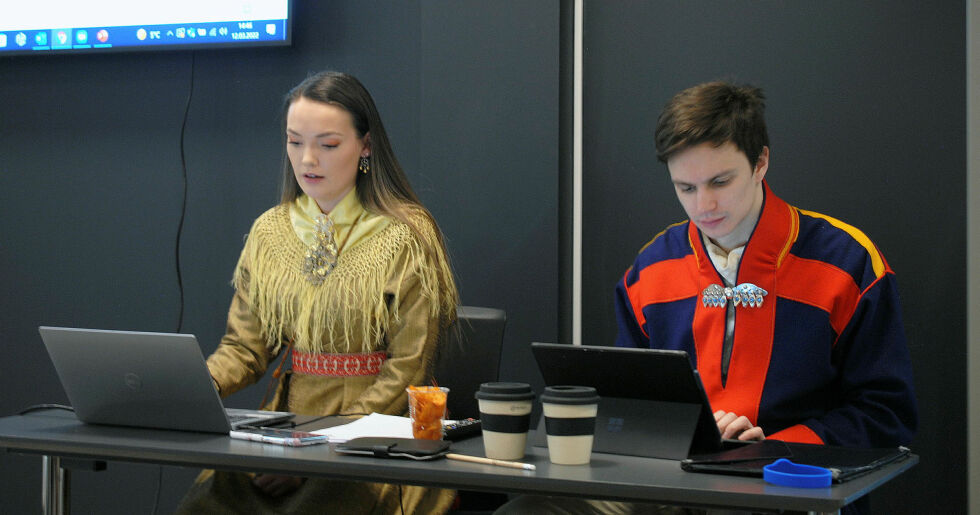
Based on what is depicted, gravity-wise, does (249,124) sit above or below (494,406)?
above

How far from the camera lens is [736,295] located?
81.1 inches

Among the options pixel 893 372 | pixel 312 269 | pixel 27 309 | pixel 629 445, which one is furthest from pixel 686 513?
pixel 27 309

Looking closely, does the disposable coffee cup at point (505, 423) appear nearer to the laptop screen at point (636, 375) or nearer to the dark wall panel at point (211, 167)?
the laptop screen at point (636, 375)

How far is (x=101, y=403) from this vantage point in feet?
5.90

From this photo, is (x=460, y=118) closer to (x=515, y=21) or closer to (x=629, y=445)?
(x=515, y=21)

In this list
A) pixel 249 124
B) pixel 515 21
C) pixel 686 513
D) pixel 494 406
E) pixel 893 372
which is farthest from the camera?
pixel 249 124

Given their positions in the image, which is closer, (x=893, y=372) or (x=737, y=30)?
(x=893, y=372)

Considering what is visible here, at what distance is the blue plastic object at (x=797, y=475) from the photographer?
1.33 meters

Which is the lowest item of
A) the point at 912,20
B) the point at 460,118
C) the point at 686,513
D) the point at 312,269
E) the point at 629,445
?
the point at 686,513

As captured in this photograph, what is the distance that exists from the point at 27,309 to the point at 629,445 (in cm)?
260

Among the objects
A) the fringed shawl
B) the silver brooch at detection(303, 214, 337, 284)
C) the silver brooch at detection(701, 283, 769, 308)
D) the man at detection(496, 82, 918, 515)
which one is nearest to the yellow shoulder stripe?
the man at detection(496, 82, 918, 515)

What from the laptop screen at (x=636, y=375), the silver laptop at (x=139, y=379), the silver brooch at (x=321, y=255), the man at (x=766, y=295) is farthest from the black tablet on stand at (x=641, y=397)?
the silver brooch at (x=321, y=255)

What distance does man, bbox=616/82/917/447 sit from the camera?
199 centimetres

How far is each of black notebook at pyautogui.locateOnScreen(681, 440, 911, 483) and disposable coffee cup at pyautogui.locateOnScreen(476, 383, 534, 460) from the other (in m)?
0.26
